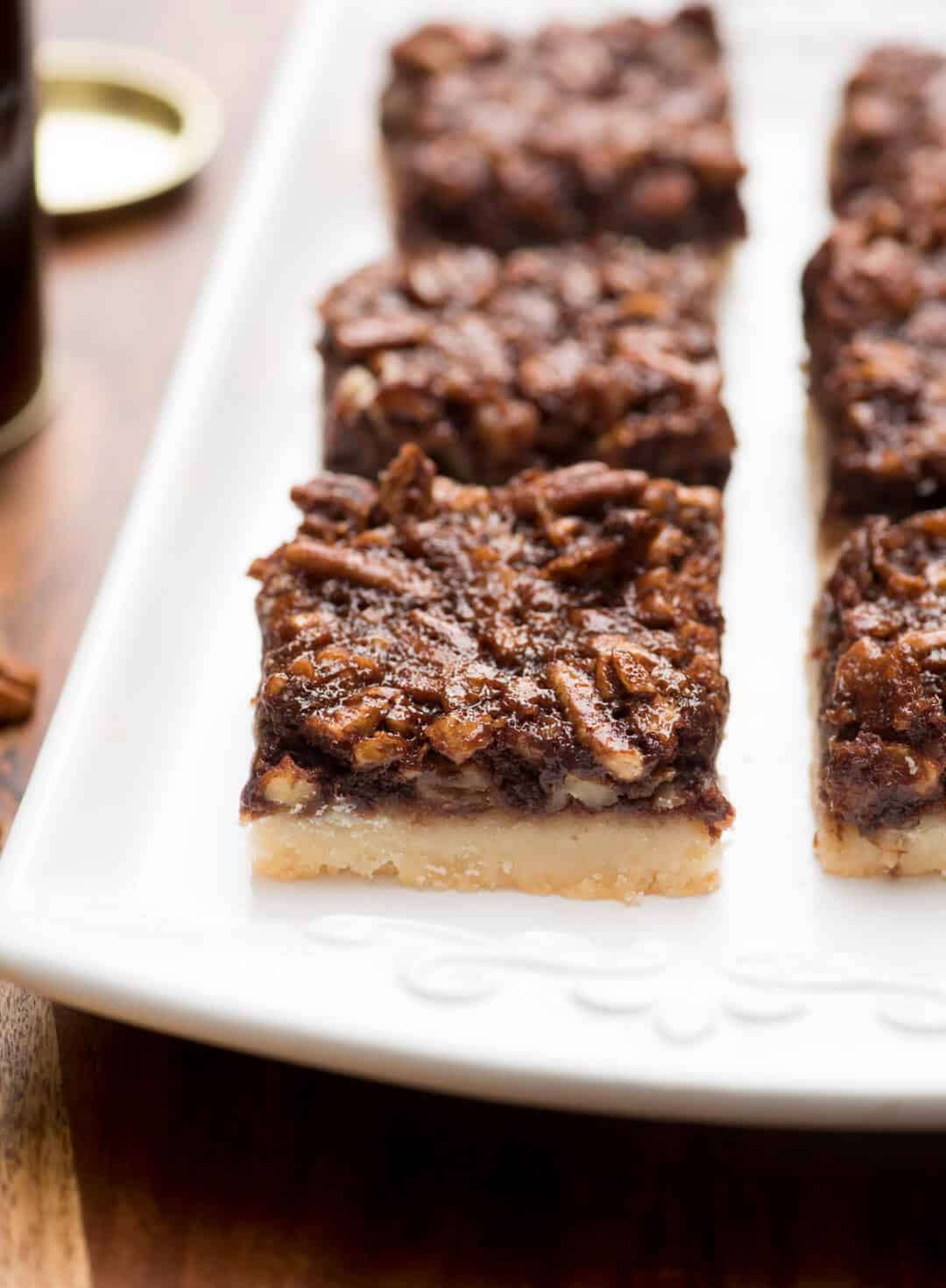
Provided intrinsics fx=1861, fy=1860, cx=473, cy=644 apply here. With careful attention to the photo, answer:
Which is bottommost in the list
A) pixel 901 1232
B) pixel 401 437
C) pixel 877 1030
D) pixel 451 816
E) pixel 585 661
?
pixel 901 1232

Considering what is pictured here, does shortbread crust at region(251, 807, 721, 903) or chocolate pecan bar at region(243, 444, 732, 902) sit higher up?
chocolate pecan bar at region(243, 444, 732, 902)

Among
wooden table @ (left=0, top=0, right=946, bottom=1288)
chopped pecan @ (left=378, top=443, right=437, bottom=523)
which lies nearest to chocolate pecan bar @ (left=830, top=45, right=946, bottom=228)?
chopped pecan @ (left=378, top=443, right=437, bottom=523)

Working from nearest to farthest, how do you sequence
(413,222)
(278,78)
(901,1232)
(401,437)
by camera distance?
(901,1232) → (401,437) → (413,222) → (278,78)

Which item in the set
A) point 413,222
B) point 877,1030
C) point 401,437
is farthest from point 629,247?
point 877,1030

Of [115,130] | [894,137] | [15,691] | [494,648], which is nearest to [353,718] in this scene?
[494,648]

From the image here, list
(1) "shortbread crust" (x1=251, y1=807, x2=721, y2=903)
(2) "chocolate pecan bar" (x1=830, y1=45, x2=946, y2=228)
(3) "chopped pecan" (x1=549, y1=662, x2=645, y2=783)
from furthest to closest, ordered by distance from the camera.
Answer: (2) "chocolate pecan bar" (x1=830, y1=45, x2=946, y2=228), (1) "shortbread crust" (x1=251, y1=807, x2=721, y2=903), (3) "chopped pecan" (x1=549, y1=662, x2=645, y2=783)

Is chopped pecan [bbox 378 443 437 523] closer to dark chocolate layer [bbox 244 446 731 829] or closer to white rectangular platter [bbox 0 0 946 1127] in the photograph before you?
dark chocolate layer [bbox 244 446 731 829]

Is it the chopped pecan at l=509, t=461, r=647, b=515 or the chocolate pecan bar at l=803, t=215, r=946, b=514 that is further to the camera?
the chocolate pecan bar at l=803, t=215, r=946, b=514

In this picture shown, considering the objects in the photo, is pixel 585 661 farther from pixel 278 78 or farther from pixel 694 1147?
pixel 278 78
